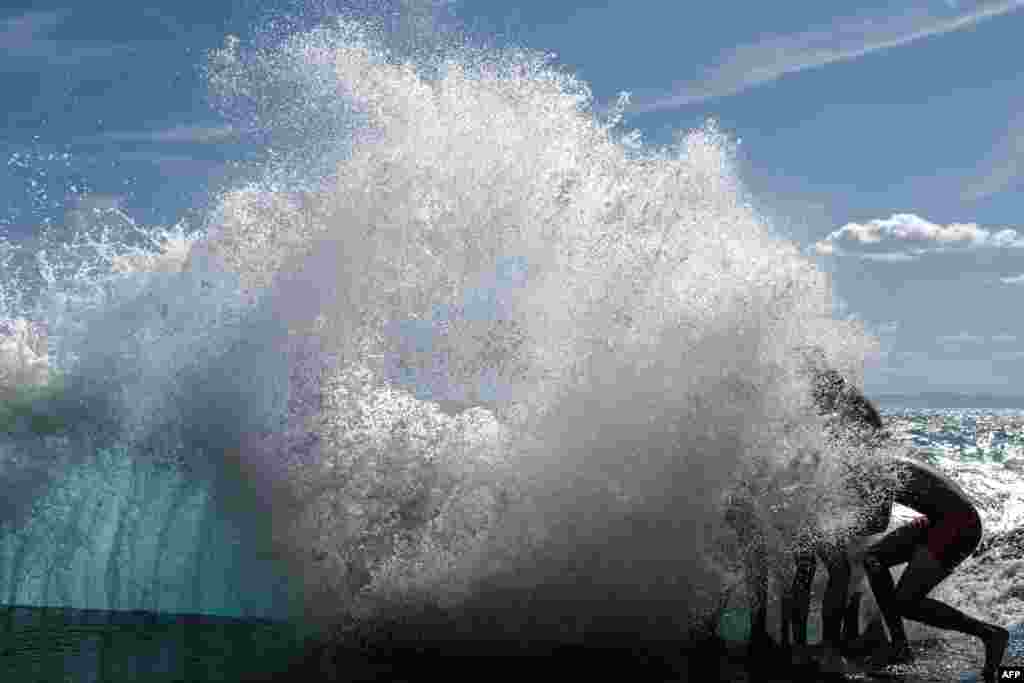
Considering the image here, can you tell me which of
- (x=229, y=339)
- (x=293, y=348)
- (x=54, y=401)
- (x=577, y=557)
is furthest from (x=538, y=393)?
(x=54, y=401)

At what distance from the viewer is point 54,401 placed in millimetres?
12133

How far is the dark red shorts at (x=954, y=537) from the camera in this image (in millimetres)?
9789

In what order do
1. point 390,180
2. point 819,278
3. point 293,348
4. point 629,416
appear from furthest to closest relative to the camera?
point 390,180 < point 293,348 < point 819,278 < point 629,416

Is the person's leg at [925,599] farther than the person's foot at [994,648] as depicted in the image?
Yes

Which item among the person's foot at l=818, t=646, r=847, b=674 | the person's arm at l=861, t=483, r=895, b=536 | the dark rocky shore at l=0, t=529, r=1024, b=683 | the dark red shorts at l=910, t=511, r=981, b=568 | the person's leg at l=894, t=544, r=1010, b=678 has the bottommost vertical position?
the person's foot at l=818, t=646, r=847, b=674

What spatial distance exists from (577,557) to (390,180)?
5.07 m

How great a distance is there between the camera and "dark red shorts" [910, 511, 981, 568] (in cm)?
979

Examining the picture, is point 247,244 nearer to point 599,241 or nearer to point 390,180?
point 390,180

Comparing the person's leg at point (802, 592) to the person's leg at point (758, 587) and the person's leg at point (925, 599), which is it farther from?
the person's leg at point (925, 599)

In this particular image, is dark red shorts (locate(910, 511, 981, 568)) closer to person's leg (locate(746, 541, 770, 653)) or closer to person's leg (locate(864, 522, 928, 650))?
person's leg (locate(864, 522, 928, 650))

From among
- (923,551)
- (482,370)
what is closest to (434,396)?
(482,370)

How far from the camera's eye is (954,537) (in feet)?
32.2

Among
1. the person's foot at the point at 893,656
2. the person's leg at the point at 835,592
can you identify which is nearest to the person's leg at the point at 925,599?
the person's foot at the point at 893,656

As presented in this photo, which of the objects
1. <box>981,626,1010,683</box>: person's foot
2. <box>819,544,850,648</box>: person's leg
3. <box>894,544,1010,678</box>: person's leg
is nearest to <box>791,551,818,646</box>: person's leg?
<box>819,544,850,648</box>: person's leg
